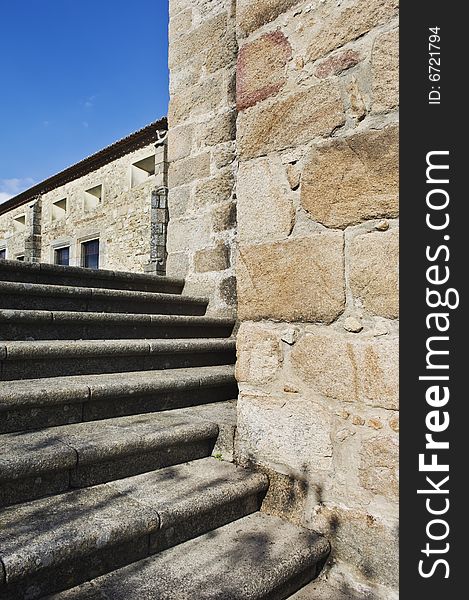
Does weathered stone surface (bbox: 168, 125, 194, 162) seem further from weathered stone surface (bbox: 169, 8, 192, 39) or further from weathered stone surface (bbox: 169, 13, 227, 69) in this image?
weathered stone surface (bbox: 169, 8, 192, 39)

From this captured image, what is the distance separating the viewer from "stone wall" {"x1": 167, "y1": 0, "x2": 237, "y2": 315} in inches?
138

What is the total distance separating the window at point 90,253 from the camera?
13906mm

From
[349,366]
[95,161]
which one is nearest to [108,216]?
[95,161]

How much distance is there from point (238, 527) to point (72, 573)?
61 centimetres

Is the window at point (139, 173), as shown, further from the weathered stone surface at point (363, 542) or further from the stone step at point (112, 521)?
the weathered stone surface at point (363, 542)

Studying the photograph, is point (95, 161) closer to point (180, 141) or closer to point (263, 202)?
point (180, 141)

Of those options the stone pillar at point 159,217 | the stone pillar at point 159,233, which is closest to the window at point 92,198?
the stone pillar at point 159,217

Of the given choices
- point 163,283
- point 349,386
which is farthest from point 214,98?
point 349,386

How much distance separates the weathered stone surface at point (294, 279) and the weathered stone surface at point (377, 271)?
6cm

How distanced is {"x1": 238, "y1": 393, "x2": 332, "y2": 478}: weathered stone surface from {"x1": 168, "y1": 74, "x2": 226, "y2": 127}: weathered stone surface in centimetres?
263

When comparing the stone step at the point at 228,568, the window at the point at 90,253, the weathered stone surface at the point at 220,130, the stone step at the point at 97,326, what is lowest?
the stone step at the point at 228,568

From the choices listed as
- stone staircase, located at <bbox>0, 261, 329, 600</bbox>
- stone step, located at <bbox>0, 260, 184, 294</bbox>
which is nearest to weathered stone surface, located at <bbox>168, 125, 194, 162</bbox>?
stone step, located at <bbox>0, 260, 184, 294</bbox>

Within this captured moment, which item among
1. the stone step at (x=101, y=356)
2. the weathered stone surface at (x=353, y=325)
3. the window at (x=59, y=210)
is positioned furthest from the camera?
the window at (x=59, y=210)

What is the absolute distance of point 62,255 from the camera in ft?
52.2
